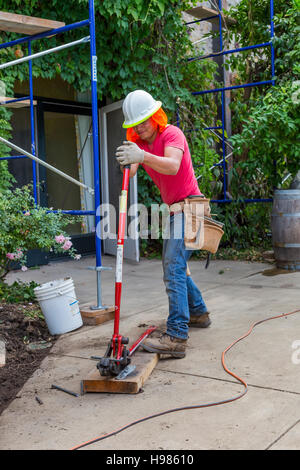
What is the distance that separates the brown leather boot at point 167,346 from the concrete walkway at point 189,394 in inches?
2.2

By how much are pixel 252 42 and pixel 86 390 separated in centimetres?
663

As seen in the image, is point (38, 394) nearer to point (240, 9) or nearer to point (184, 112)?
point (184, 112)

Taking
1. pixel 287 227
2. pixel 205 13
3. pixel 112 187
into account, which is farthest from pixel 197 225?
pixel 205 13

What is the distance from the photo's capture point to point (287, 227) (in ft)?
21.2

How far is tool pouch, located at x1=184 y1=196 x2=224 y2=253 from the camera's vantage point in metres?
3.58

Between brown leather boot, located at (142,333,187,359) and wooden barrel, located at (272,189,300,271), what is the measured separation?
332cm

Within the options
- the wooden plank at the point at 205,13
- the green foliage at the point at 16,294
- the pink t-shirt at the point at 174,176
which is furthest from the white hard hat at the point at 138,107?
the wooden plank at the point at 205,13

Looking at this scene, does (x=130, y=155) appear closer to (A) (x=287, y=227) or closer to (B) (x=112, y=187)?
(A) (x=287, y=227)

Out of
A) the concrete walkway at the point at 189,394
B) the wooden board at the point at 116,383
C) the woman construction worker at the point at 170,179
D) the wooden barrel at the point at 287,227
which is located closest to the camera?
the concrete walkway at the point at 189,394

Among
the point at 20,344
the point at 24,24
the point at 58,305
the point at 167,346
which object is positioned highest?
the point at 24,24

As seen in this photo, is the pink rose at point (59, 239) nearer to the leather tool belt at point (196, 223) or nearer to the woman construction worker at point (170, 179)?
the woman construction worker at point (170, 179)

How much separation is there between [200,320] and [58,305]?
44.2 inches

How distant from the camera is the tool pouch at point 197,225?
11.8ft

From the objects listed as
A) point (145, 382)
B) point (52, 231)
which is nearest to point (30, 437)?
point (145, 382)
